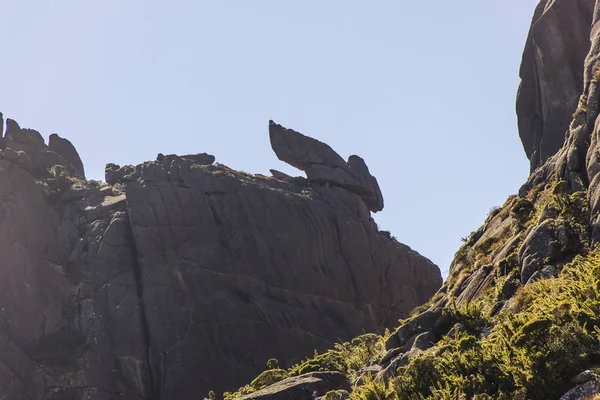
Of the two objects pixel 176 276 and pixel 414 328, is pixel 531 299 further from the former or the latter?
pixel 176 276

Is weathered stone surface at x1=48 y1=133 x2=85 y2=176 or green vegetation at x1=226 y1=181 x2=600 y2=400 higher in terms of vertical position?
weathered stone surface at x1=48 y1=133 x2=85 y2=176

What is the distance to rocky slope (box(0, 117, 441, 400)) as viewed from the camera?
237ft

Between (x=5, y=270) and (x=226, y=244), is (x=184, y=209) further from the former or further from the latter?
(x=5, y=270)

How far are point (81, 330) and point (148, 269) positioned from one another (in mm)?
8729

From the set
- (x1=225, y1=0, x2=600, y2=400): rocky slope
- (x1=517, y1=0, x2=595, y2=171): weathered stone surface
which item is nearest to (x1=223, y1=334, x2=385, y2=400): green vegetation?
(x1=225, y1=0, x2=600, y2=400): rocky slope

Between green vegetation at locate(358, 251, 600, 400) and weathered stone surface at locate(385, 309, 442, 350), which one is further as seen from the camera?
weathered stone surface at locate(385, 309, 442, 350)

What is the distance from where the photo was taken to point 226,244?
8225 cm

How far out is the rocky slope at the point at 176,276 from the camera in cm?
7238

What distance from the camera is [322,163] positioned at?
320ft

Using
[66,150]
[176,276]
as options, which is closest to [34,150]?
[66,150]

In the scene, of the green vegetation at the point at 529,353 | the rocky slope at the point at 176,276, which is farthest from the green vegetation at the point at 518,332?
the rocky slope at the point at 176,276

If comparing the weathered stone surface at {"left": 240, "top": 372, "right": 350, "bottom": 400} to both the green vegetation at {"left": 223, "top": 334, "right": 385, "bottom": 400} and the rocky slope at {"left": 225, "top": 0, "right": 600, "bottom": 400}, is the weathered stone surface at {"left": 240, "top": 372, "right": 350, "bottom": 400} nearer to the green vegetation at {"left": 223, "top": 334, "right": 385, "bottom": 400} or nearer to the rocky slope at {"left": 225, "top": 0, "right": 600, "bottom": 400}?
the rocky slope at {"left": 225, "top": 0, "right": 600, "bottom": 400}

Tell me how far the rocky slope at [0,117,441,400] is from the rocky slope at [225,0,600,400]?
2368cm

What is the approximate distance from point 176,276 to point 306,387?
4081 centimetres
